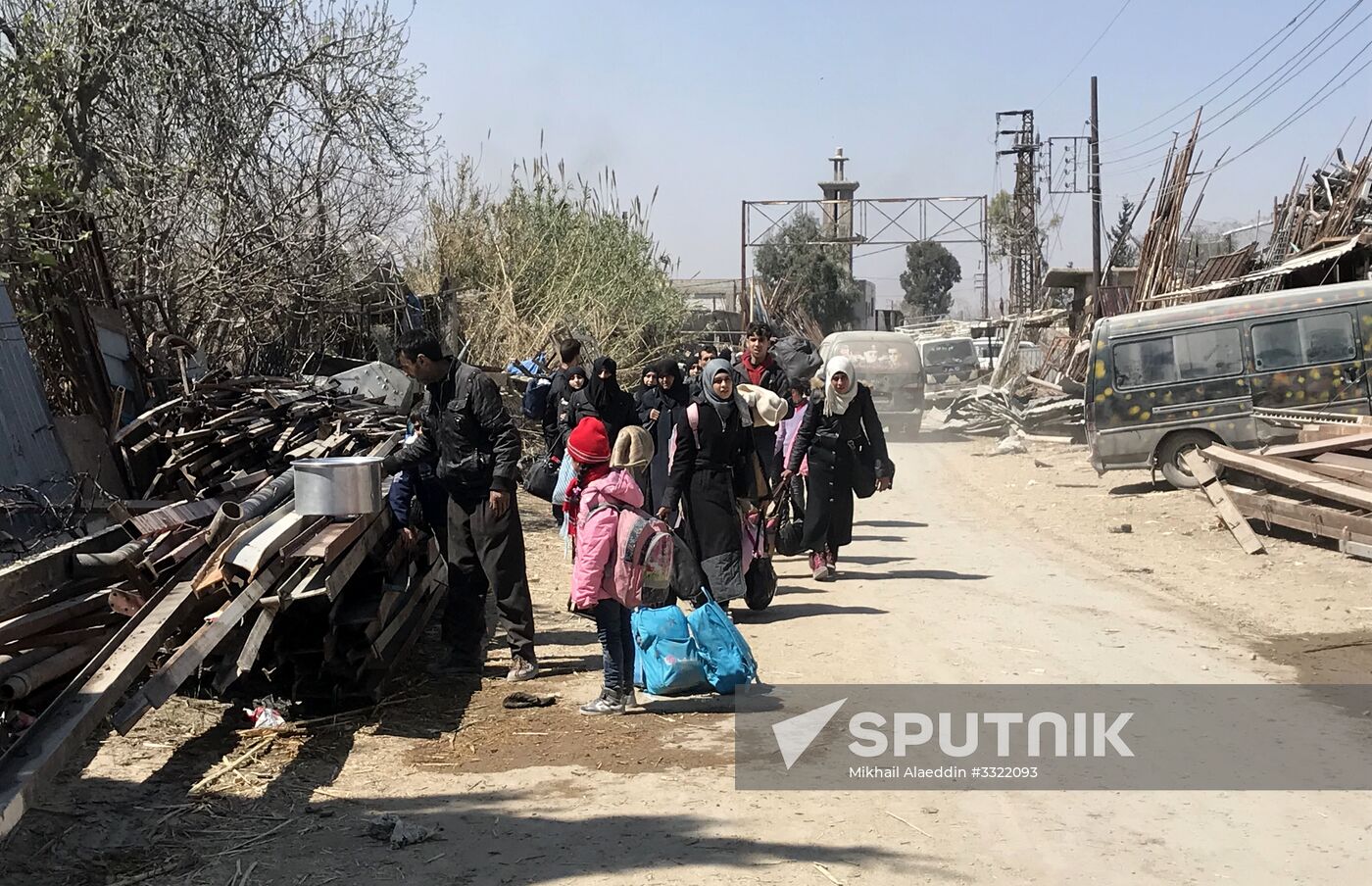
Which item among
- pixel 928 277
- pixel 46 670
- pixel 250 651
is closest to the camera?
pixel 46 670

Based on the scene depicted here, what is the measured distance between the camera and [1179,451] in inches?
A: 621

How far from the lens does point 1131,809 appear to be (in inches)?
188

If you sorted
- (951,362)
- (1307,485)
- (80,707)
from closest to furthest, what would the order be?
(80,707), (1307,485), (951,362)

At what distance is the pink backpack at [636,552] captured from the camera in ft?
20.7

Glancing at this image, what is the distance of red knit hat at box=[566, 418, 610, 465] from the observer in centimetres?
651

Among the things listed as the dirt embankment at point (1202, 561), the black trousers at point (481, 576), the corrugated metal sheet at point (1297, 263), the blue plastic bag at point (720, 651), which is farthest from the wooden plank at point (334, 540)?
the corrugated metal sheet at point (1297, 263)

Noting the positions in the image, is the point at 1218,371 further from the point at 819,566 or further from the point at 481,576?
the point at 481,576

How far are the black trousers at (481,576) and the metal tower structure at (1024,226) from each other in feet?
120

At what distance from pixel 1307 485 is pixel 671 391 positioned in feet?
18.2

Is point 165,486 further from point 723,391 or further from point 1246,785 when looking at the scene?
point 1246,785

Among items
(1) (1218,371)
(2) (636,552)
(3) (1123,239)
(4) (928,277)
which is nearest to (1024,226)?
(3) (1123,239)

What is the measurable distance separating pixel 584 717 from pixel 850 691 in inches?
54.5

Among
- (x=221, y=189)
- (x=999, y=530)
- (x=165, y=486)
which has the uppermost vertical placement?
(x=221, y=189)

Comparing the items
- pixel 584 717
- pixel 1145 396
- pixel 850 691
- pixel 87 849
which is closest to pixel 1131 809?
pixel 850 691
